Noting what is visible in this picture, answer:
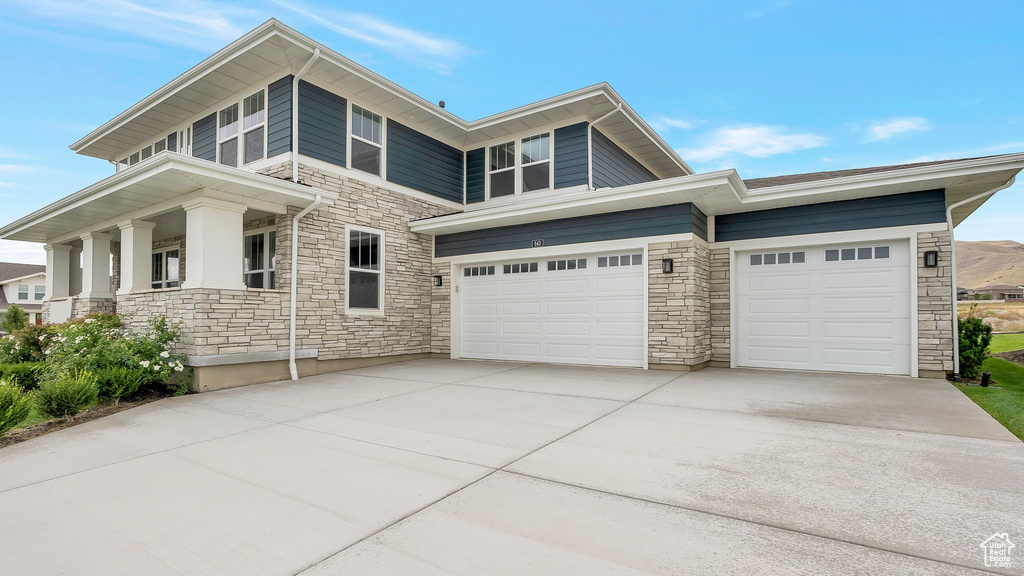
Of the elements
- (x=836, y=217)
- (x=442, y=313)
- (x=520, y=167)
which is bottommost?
(x=442, y=313)

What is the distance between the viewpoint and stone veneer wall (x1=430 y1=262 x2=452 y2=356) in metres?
10.7

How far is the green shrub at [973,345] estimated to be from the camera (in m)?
7.51

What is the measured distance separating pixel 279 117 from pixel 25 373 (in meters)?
5.68

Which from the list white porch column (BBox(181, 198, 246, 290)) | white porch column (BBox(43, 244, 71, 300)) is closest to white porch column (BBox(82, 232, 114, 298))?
white porch column (BBox(43, 244, 71, 300))

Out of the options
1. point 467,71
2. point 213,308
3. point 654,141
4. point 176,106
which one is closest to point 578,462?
point 213,308

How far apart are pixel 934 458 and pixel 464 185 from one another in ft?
32.4

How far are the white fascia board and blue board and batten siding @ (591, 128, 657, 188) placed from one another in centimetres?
191

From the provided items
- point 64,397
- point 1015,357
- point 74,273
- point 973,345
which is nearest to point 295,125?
point 64,397

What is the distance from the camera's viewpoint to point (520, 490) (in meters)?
3.02

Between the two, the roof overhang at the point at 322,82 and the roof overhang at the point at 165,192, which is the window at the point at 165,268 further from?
the roof overhang at the point at 322,82

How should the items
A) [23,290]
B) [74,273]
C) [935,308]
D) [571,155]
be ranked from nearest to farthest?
1. [935,308]
2. [571,155]
3. [74,273]
4. [23,290]

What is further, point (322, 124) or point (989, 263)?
point (989, 263)

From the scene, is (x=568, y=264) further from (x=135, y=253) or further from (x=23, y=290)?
(x=23, y=290)

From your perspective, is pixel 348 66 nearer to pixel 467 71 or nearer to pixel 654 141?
pixel 654 141
